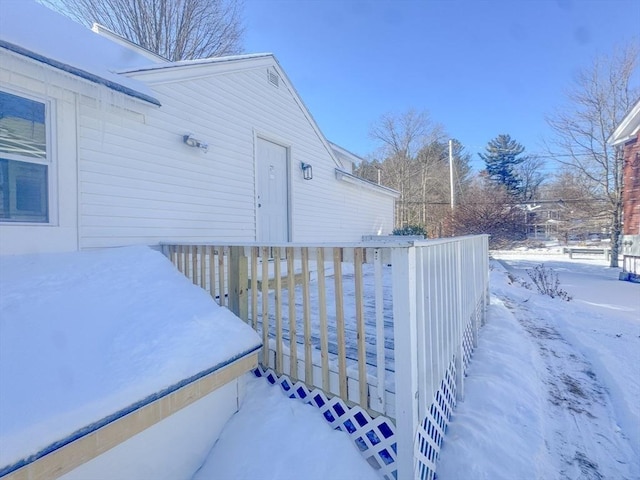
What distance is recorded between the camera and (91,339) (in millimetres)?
1964

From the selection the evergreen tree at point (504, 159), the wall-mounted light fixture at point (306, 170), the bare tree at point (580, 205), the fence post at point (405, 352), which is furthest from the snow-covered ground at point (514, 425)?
the evergreen tree at point (504, 159)

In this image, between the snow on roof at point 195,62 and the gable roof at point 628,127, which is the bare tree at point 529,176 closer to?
the gable roof at point 628,127

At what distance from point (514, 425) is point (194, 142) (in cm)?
476

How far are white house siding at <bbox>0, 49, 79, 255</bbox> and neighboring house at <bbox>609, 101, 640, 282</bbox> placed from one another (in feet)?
44.9

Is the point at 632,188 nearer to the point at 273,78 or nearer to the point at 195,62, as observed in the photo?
the point at 273,78

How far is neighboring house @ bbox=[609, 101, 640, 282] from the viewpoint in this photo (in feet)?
32.3

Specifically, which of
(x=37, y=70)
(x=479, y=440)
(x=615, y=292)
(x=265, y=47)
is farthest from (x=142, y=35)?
(x=615, y=292)

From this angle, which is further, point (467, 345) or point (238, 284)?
point (467, 345)

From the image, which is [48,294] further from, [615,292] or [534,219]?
[534,219]

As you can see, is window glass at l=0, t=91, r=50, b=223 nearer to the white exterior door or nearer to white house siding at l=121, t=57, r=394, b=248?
white house siding at l=121, t=57, r=394, b=248

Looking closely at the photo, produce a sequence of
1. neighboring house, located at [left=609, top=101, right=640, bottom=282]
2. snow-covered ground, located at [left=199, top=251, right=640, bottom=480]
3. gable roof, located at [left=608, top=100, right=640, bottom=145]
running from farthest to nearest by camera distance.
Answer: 1. gable roof, located at [left=608, top=100, right=640, bottom=145]
2. neighboring house, located at [left=609, top=101, right=640, bottom=282]
3. snow-covered ground, located at [left=199, top=251, right=640, bottom=480]

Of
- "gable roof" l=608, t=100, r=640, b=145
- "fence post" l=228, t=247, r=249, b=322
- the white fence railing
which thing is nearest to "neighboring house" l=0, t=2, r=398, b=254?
the white fence railing

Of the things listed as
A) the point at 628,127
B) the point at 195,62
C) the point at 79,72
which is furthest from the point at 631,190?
the point at 79,72

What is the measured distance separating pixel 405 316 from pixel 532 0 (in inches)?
486
